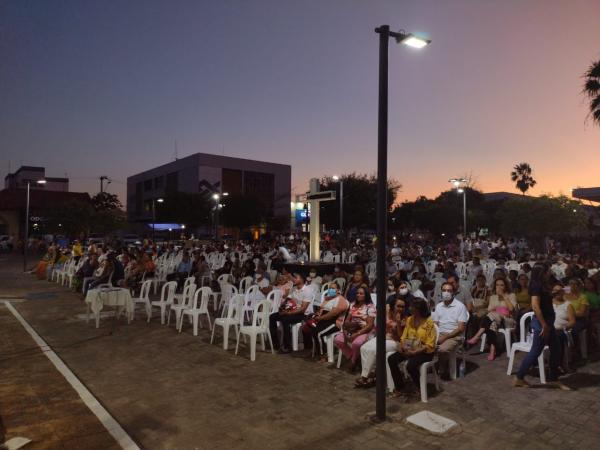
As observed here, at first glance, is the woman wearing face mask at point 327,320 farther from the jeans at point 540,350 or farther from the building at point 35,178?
the building at point 35,178

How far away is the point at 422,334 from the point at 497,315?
2.22m

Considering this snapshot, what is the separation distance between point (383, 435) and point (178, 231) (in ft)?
180

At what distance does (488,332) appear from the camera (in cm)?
688

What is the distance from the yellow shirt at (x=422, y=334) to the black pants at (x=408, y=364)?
100mm

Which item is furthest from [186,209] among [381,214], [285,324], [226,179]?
[381,214]

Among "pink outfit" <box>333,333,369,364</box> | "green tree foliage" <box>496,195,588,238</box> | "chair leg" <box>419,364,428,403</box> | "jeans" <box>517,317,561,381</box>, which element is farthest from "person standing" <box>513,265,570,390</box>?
"green tree foliage" <box>496,195,588,238</box>

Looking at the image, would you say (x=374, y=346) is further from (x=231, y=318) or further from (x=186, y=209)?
(x=186, y=209)

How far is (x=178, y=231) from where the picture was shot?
186ft

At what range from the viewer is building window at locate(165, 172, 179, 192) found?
60.0 metres

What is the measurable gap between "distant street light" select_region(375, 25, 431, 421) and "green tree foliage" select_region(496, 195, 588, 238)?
25.9 metres

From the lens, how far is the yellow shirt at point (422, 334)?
5.31 metres

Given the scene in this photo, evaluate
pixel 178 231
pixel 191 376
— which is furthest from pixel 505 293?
pixel 178 231

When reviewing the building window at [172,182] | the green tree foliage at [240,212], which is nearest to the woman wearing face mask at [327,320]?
the green tree foliage at [240,212]

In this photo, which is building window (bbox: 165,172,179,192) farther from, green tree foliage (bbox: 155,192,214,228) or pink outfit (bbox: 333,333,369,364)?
pink outfit (bbox: 333,333,369,364)
